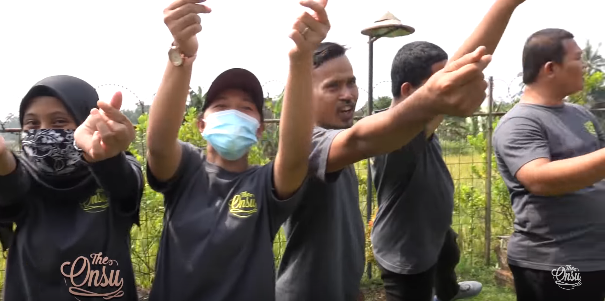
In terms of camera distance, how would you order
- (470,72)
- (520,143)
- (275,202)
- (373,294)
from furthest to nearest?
(373,294)
(520,143)
(275,202)
(470,72)

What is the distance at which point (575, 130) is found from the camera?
227cm

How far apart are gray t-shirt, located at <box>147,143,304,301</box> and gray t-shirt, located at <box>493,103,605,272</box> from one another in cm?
113

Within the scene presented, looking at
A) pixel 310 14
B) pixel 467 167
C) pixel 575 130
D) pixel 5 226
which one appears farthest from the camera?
pixel 467 167

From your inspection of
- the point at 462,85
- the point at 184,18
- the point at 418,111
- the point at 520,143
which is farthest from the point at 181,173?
→ the point at 520,143

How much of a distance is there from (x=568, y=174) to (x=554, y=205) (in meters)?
0.36

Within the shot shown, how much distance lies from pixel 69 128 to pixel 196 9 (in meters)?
0.77

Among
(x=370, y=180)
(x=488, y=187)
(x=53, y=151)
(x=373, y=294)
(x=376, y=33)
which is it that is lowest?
(x=373, y=294)

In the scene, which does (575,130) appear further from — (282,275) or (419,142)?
(282,275)

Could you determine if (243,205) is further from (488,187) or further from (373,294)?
(488,187)

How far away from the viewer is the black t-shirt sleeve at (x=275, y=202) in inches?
67.3

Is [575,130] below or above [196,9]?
below

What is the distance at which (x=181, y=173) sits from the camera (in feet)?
5.79

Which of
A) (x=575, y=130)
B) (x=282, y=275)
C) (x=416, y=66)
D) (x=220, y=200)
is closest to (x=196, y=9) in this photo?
(x=220, y=200)

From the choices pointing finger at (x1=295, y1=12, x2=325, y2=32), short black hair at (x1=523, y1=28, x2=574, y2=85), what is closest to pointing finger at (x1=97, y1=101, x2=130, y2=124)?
pointing finger at (x1=295, y1=12, x2=325, y2=32)
